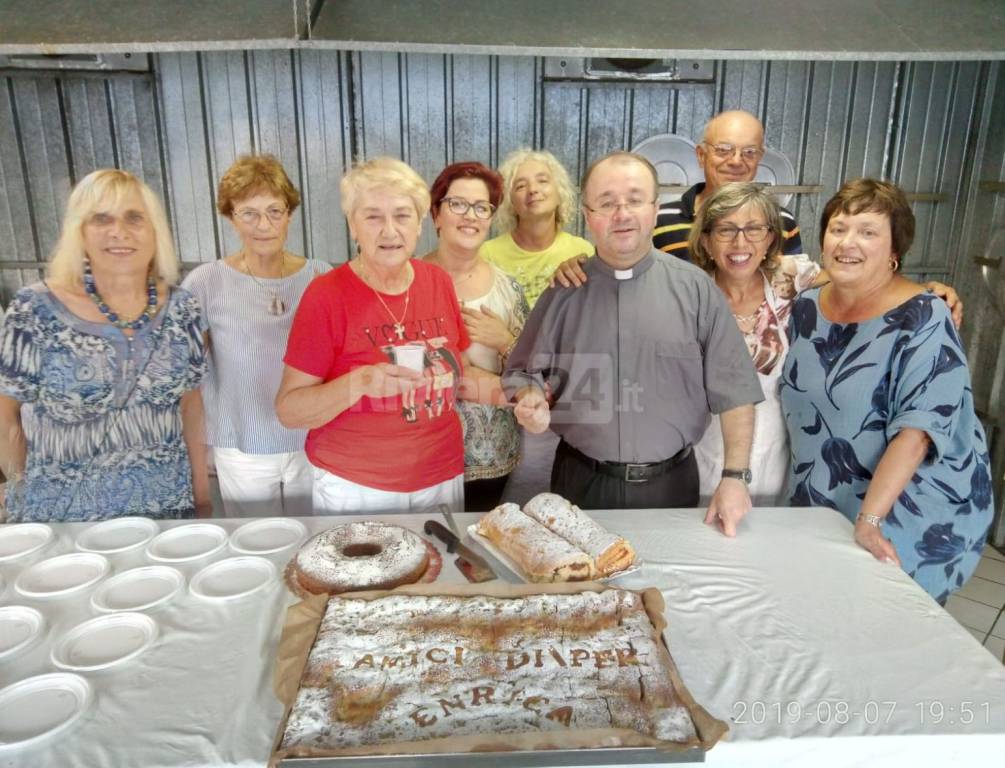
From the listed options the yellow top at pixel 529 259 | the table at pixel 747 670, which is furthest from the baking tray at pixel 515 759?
the yellow top at pixel 529 259

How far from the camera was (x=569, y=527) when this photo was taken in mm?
1716

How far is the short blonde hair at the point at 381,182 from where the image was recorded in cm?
203

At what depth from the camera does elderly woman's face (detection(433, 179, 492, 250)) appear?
2.46 m

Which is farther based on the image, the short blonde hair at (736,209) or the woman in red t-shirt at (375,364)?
the short blonde hair at (736,209)

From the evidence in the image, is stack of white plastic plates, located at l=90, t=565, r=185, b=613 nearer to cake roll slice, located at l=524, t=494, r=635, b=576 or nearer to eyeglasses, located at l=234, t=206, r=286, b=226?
cake roll slice, located at l=524, t=494, r=635, b=576

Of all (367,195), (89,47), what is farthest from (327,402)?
(89,47)

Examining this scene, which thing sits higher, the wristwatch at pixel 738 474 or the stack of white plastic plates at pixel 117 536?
the wristwatch at pixel 738 474

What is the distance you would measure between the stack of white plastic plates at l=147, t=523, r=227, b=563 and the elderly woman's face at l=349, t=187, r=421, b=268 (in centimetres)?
84

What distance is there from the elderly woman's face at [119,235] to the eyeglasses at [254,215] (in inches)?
15.9

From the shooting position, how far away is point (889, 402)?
6.94ft

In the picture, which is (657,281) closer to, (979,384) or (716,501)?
(716,501)

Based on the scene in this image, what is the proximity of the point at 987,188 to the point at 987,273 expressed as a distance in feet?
1.68

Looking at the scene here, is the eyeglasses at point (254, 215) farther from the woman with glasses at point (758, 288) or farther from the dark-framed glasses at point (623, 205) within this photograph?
the woman with glasses at point (758, 288)
